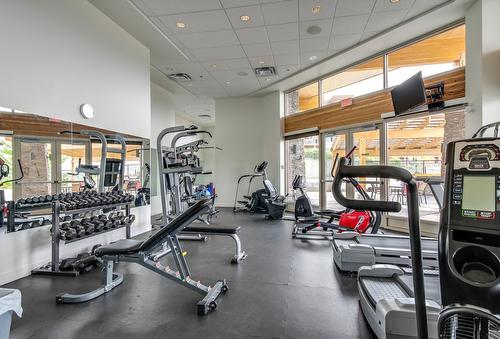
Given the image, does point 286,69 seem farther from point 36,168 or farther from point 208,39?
point 36,168

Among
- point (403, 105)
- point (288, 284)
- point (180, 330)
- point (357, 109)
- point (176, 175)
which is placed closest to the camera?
point (180, 330)

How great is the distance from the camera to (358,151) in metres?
6.34

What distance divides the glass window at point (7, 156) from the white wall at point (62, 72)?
41 cm

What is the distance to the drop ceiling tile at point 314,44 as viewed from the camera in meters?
5.16

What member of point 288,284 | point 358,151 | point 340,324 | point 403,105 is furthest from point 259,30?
point 340,324

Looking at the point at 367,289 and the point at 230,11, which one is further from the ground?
the point at 230,11

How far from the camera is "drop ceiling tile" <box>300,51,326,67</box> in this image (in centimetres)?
582

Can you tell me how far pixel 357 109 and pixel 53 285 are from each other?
6.36 m

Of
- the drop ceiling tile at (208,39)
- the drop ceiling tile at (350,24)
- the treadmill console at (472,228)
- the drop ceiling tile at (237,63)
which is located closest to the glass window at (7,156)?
the drop ceiling tile at (208,39)

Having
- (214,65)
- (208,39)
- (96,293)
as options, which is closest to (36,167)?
(96,293)

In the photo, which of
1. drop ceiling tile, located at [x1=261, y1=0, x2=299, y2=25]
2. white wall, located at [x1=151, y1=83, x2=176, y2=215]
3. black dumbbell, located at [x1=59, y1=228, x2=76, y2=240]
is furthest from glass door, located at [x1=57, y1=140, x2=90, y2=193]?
drop ceiling tile, located at [x1=261, y1=0, x2=299, y2=25]

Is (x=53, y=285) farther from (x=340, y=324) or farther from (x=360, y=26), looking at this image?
(x=360, y=26)

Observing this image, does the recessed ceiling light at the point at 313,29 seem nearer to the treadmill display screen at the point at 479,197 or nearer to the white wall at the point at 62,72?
the white wall at the point at 62,72

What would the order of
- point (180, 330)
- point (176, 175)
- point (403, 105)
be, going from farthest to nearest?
1. point (176, 175)
2. point (403, 105)
3. point (180, 330)
